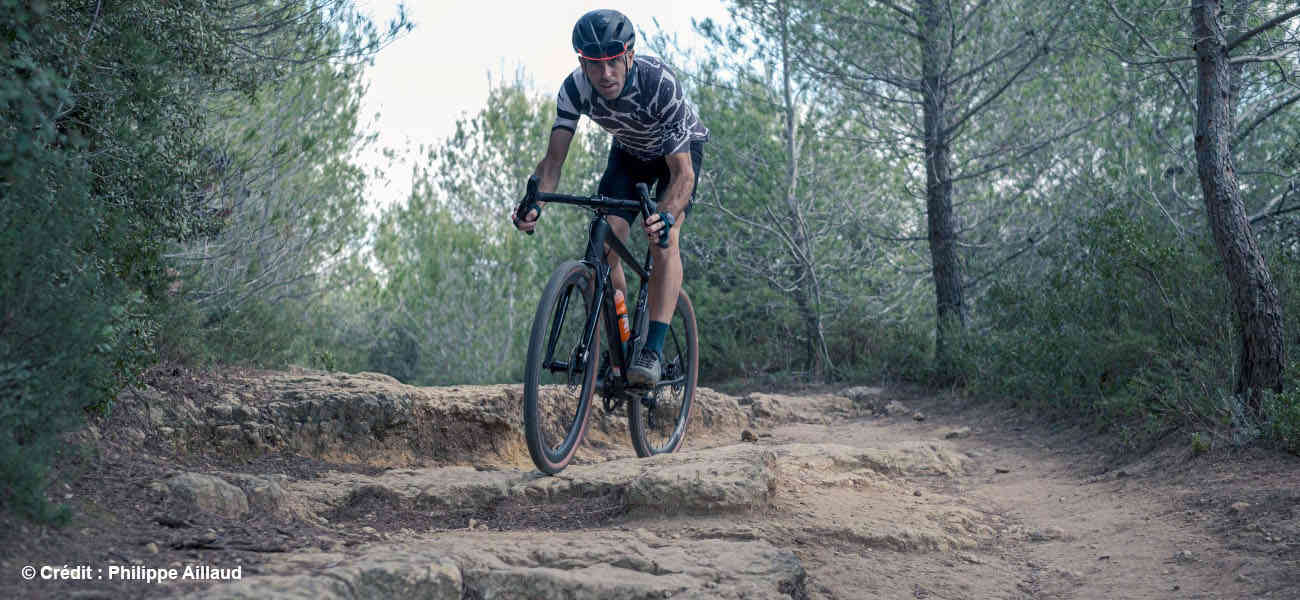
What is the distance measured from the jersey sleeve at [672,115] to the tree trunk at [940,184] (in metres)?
5.51

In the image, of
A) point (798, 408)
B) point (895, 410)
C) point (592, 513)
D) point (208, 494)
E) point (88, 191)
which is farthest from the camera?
point (895, 410)

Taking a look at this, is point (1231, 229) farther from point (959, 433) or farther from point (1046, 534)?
point (959, 433)

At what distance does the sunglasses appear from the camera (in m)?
3.98

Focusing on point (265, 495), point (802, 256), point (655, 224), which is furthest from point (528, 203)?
point (802, 256)

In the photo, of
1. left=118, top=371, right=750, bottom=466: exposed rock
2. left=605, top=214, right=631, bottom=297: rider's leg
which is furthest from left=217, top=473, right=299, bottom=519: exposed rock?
left=605, top=214, right=631, bottom=297: rider's leg

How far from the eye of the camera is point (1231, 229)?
15.9 ft

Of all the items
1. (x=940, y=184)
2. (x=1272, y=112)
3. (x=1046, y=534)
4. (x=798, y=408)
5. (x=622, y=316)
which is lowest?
(x=1046, y=534)

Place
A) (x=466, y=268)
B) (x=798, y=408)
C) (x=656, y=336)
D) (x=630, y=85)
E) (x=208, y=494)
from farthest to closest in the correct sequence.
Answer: (x=466, y=268), (x=798, y=408), (x=656, y=336), (x=630, y=85), (x=208, y=494)

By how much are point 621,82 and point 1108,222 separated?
379cm

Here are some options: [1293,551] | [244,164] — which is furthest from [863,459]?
[244,164]

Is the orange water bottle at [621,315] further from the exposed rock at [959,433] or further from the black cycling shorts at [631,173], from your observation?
the exposed rock at [959,433]

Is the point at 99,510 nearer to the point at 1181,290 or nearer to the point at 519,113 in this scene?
the point at 1181,290

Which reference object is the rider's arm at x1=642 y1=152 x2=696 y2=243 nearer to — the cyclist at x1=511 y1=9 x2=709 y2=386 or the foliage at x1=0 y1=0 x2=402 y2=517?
the cyclist at x1=511 y1=9 x2=709 y2=386

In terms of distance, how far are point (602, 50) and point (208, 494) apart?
2347mm
